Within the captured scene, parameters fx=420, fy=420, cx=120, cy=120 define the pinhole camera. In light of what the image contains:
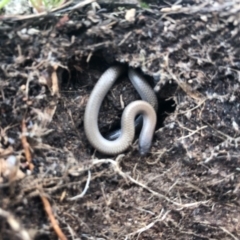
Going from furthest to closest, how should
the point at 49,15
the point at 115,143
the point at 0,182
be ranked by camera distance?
the point at 115,143
the point at 49,15
the point at 0,182

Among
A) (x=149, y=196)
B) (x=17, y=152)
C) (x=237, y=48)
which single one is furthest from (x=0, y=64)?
(x=237, y=48)

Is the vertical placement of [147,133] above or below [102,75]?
below

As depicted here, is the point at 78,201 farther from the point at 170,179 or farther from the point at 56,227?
the point at 170,179

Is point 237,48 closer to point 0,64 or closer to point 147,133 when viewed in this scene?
point 147,133

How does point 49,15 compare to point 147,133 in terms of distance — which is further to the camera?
point 147,133

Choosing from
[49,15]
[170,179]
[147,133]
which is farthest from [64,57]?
[170,179]

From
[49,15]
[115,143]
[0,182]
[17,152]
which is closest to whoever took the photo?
[0,182]

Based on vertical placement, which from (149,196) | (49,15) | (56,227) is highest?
(49,15)
